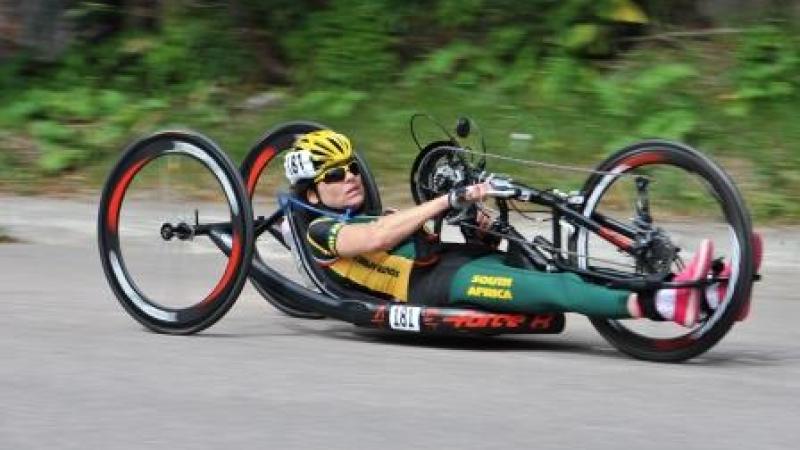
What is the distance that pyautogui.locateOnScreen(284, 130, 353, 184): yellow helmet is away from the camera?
6930 millimetres

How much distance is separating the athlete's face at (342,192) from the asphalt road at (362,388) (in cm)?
60

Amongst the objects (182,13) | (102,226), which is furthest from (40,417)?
(182,13)

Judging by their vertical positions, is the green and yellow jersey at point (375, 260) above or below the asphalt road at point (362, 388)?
above

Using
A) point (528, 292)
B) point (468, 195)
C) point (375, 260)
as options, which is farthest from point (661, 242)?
point (375, 260)

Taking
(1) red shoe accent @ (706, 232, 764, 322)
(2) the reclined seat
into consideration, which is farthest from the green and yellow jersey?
(1) red shoe accent @ (706, 232, 764, 322)

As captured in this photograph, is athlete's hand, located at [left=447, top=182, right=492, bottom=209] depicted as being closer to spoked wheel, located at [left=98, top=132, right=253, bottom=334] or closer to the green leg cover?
the green leg cover

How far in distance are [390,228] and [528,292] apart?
650 mm

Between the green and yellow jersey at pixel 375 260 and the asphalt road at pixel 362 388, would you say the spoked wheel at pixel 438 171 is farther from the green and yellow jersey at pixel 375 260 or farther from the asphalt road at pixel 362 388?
the asphalt road at pixel 362 388

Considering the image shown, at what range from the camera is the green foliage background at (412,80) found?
11.0 m

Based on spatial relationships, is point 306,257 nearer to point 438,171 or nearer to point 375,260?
point 375,260

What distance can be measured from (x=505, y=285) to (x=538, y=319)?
22 cm

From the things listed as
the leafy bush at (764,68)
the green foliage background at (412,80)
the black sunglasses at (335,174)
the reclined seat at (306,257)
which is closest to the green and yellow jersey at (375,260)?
the reclined seat at (306,257)

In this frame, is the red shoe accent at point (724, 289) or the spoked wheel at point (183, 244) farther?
the spoked wheel at point (183, 244)

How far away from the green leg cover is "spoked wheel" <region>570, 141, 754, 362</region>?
16cm
